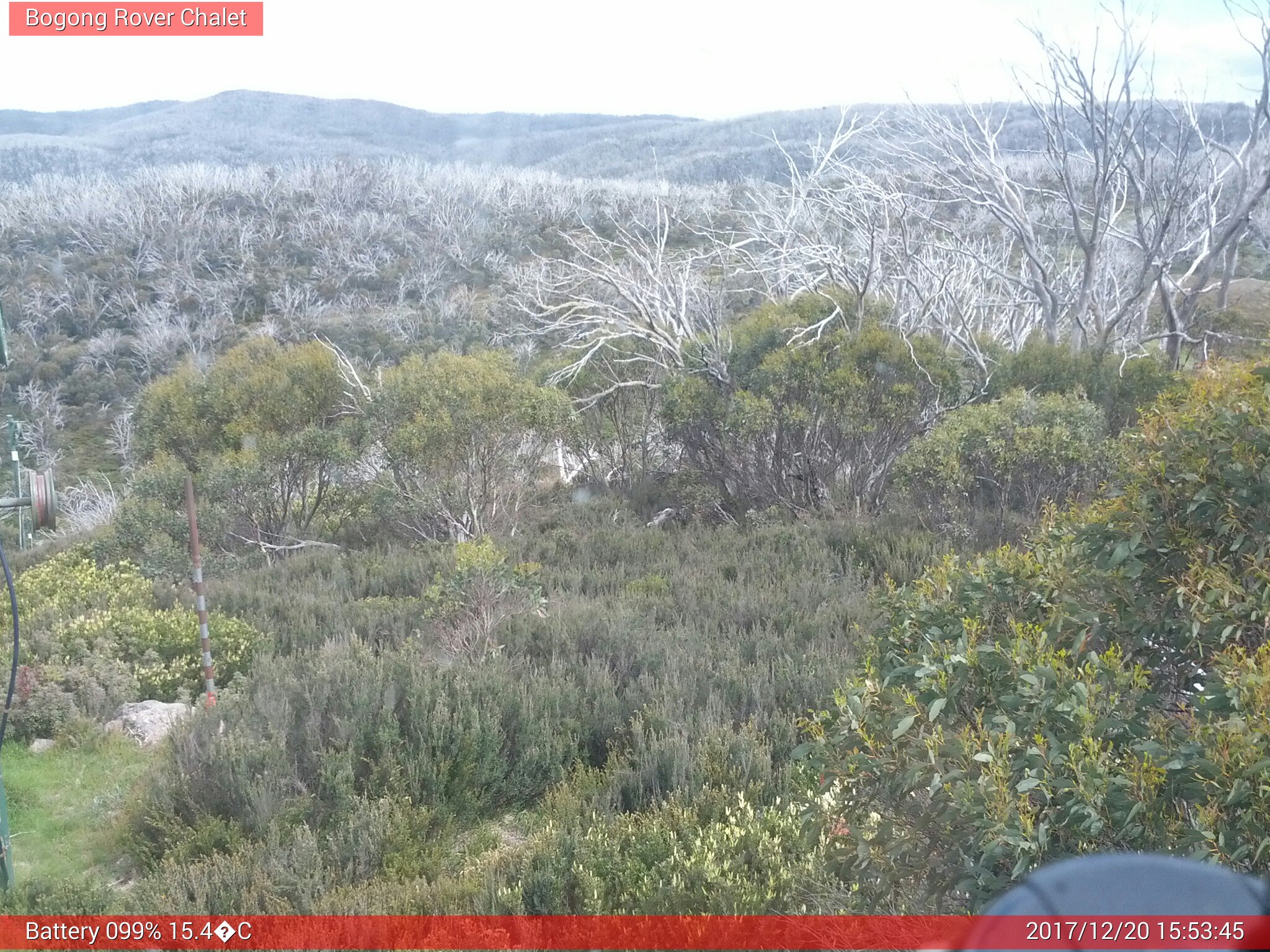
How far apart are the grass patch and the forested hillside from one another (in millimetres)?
30

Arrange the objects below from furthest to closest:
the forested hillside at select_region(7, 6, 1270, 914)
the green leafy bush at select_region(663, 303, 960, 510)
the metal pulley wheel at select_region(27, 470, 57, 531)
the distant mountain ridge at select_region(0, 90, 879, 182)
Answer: the distant mountain ridge at select_region(0, 90, 879, 182)
the green leafy bush at select_region(663, 303, 960, 510)
the metal pulley wheel at select_region(27, 470, 57, 531)
the forested hillside at select_region(7, 6, 1270, 914)

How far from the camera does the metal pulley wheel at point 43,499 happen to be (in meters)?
3.64

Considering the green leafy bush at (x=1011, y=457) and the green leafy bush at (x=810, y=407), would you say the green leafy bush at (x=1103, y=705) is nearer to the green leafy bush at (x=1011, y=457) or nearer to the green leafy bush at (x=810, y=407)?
the green leafy bush at (x=1011, y=457)

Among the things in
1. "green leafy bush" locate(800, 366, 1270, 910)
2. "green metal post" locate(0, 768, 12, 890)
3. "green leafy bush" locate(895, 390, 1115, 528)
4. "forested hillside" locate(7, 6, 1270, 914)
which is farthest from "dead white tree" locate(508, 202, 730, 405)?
"green leafy bush" locate(800, 366, 1270, 910)

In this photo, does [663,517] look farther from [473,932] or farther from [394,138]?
[394,138]

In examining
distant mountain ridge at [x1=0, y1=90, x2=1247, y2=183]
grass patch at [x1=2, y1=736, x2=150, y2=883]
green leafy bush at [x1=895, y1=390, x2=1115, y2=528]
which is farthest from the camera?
distant mountain ridge at [x1=0, y1=90, x2=1247, y2=183]

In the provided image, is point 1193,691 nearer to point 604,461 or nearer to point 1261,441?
point 1261,441

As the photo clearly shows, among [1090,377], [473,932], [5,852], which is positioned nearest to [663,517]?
[1090,377]

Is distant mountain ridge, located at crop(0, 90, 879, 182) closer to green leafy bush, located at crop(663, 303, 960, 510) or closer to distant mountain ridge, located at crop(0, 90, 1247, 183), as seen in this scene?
distant mountain ridge, located at crop(0, 90, 1247, 183)

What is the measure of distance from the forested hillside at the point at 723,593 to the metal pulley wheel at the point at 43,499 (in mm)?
1333

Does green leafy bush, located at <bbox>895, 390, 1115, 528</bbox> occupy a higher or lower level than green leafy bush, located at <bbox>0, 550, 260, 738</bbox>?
higher

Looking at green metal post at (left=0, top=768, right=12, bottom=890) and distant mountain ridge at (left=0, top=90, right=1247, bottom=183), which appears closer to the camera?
green metal post at (left=0, top=768, right=12, bottom=890)

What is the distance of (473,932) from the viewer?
313 centimetres

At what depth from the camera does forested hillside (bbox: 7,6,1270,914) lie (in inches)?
88.8
